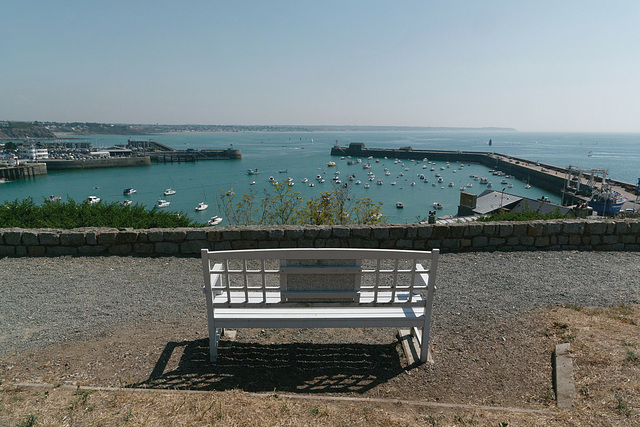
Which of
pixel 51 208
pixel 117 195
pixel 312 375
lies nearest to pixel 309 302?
pixel 312 375

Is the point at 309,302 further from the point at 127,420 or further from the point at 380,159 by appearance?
the point at 380,159

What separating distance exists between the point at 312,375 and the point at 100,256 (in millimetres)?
5120

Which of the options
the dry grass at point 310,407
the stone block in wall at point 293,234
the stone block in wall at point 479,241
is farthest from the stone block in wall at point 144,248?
the stone block in wall at point 479,241

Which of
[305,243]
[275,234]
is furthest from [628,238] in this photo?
[275,234]

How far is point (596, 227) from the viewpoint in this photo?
7402 millimetres

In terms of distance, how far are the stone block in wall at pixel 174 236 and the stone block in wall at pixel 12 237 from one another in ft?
8.34

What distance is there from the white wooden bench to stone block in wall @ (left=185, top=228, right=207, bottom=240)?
314 cm

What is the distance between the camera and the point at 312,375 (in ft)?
12.0

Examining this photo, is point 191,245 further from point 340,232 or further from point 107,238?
point 340,232

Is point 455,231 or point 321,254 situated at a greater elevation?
point 321,254

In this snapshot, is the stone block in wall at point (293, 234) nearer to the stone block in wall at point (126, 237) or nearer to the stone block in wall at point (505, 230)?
the stone block in wall at point (126, 237)

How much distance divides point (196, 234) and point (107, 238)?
158 cm

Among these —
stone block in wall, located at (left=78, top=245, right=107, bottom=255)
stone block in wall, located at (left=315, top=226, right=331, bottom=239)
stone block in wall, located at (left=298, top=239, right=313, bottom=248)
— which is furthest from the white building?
stone block in wall, located at (left=315, top=226, right=331, bottom=239)

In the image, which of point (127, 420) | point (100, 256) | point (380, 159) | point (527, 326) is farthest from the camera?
point (380, 159)
